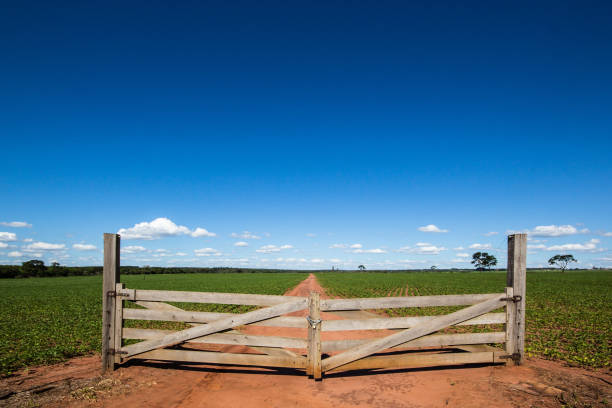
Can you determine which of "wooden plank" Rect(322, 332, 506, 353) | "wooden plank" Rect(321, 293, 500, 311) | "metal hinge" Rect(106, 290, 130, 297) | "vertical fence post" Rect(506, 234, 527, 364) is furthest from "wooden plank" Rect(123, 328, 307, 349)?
"vertical fence post" Rect(506, 234, 527, 364)

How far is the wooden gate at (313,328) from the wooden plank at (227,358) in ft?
0.06

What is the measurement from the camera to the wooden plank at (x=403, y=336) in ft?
19.6

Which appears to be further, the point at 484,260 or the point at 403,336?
the point at 484,260

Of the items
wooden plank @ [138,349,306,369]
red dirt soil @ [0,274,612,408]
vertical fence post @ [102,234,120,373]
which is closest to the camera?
red dirt soil @ [0,274,612,408]

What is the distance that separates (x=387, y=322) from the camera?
6160 millimetres

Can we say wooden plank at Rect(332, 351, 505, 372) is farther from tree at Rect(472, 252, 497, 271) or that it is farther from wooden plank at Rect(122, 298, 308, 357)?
tree at Rect(472, 252, 497, 271)

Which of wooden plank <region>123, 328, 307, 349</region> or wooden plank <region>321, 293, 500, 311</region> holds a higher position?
wooden plank <region>321, 293, 500, 311</region>

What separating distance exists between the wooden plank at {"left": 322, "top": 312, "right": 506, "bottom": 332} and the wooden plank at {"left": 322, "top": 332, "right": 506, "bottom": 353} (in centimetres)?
29

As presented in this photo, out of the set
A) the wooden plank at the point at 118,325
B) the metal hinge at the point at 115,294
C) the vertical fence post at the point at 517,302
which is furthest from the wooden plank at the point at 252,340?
the vertical fence post at the point at 517,302

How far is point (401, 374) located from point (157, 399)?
4.50m

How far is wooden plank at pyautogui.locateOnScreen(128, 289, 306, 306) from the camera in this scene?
618cm

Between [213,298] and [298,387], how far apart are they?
233 centimetres

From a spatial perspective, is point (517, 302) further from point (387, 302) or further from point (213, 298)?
point (213, 298)

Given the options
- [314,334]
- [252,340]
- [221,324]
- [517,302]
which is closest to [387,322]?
[314,334]
